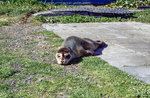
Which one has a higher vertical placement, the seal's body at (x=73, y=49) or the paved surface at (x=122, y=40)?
the seal's body at (x=73, y=49)

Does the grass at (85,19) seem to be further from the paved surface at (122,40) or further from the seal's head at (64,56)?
the seal's head at (64,56)

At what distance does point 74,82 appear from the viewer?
5.73m

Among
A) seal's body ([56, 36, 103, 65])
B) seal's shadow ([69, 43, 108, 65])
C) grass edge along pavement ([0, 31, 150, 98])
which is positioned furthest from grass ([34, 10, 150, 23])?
grass edge along pavement ([0, 31, 150, 98])

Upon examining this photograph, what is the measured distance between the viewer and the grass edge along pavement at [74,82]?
5164mm

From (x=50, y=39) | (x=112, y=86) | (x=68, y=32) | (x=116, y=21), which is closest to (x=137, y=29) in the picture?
Answer: (x=116, y=21)

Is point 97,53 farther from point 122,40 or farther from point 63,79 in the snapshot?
point 63,79

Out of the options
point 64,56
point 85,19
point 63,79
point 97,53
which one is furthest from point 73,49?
point 85,19

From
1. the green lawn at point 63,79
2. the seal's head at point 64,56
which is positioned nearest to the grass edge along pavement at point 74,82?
the green lawn at point 63,79

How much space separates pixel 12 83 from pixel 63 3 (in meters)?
14.1

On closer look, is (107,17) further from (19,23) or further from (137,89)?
(137,89)

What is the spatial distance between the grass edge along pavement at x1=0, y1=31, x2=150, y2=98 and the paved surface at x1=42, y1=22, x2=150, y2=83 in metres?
0.50

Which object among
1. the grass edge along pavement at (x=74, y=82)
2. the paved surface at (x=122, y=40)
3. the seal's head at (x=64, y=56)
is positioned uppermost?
the seal's head at (x=64, y=56)

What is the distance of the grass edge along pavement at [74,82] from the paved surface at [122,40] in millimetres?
495

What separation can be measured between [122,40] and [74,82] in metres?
4.65
